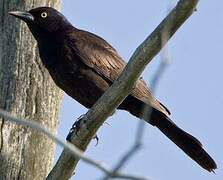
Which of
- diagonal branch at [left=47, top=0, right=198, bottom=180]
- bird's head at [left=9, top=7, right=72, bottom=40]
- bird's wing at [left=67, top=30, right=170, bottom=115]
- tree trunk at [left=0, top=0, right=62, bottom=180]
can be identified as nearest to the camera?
diagonal branch at [left=47, top=0, right=198, bottom=180]

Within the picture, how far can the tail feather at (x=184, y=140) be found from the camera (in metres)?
5.57

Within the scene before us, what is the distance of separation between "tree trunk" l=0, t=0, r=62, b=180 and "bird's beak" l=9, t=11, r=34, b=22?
0.38 feet

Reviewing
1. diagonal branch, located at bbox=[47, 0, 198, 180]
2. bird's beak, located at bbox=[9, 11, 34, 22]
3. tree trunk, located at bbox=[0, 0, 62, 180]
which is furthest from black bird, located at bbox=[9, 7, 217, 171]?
diagonal branch, located at bbox=[47, 0, 198, 180]

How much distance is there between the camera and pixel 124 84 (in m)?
4.19

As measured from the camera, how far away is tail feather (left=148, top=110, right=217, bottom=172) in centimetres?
557

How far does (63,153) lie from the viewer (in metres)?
4.69

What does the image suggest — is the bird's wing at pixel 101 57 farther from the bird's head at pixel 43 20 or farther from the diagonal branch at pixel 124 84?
the diagonal branch at pixel 124 84

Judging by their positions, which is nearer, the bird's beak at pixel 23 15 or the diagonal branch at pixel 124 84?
the diagonal branch at pixel 124 84

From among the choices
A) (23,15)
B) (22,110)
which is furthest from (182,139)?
(23,15)

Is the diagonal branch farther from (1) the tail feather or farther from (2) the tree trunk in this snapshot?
(1) the tail feather

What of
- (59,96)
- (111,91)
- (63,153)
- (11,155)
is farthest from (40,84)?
(111,91)

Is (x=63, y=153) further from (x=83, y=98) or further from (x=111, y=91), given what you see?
(x=83, y=98)

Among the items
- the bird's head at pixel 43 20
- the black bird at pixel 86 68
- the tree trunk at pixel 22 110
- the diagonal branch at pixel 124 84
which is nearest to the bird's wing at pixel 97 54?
the black bird at pixel 86 68

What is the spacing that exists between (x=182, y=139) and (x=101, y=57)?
3.91ft
